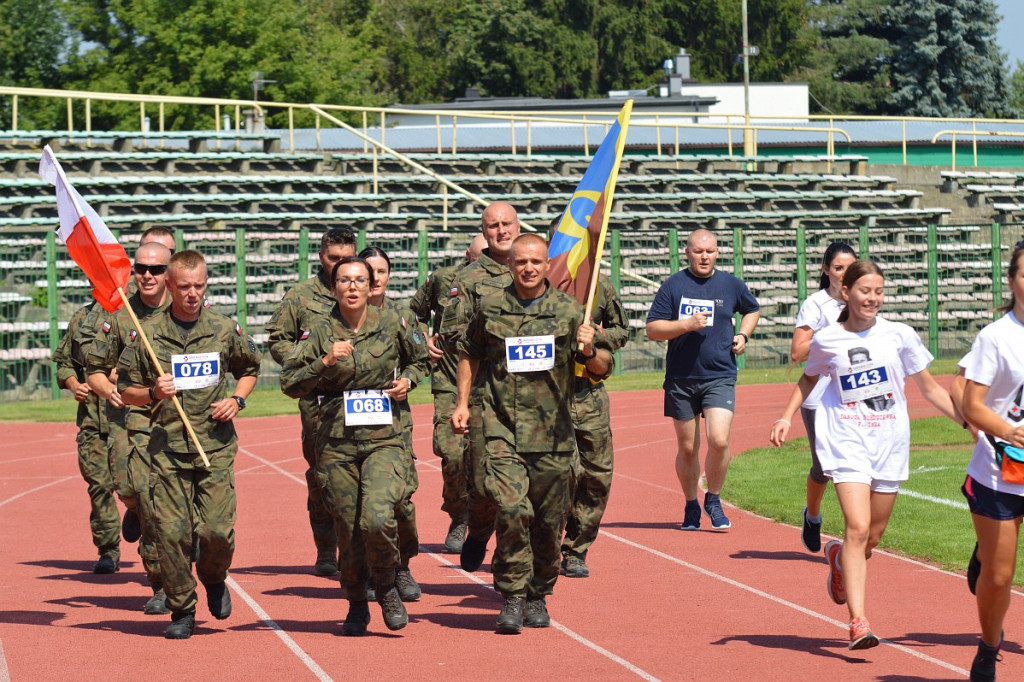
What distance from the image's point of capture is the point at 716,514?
39.6 feet

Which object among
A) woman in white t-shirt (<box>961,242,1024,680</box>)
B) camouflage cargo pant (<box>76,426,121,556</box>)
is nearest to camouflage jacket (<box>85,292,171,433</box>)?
camouflage cargo pant (<box>76,426,121,556</box>)

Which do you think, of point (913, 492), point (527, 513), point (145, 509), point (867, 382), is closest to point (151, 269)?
point (145, 509)

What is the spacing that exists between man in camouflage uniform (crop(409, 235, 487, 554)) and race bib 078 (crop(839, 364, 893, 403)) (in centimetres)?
310

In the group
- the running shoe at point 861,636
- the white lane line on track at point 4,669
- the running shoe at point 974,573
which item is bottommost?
the white lane line on track at point 4,669

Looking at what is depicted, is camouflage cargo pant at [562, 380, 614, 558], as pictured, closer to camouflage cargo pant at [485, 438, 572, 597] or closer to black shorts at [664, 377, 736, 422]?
camouflage cargo pant at [485, 438, 572, 597]

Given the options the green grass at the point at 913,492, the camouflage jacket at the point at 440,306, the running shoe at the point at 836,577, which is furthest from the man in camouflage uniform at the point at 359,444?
the green grass at the point at 913,492

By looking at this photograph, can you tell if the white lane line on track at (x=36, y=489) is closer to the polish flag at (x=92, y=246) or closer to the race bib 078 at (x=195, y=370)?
the polish flag at (x=92, y=246)

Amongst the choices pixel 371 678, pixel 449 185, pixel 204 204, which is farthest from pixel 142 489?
pixel 449 185

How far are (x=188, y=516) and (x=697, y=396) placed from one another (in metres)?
4.63

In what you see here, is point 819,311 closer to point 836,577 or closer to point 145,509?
point 836,577

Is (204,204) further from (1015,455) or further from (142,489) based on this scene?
(1015,455)

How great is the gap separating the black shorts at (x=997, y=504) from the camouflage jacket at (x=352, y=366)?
3.03 metres

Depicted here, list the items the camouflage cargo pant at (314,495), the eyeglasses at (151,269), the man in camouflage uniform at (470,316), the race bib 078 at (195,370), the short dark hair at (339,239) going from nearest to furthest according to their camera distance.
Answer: the race bib 078 at (195,370) < the camouflage cargo pant at (314,495) < the man in camouflage uniform at (470,316) < the eyeglasses at (151,269) < the short dark hair at (339,239)

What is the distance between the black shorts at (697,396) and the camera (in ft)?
38.9
